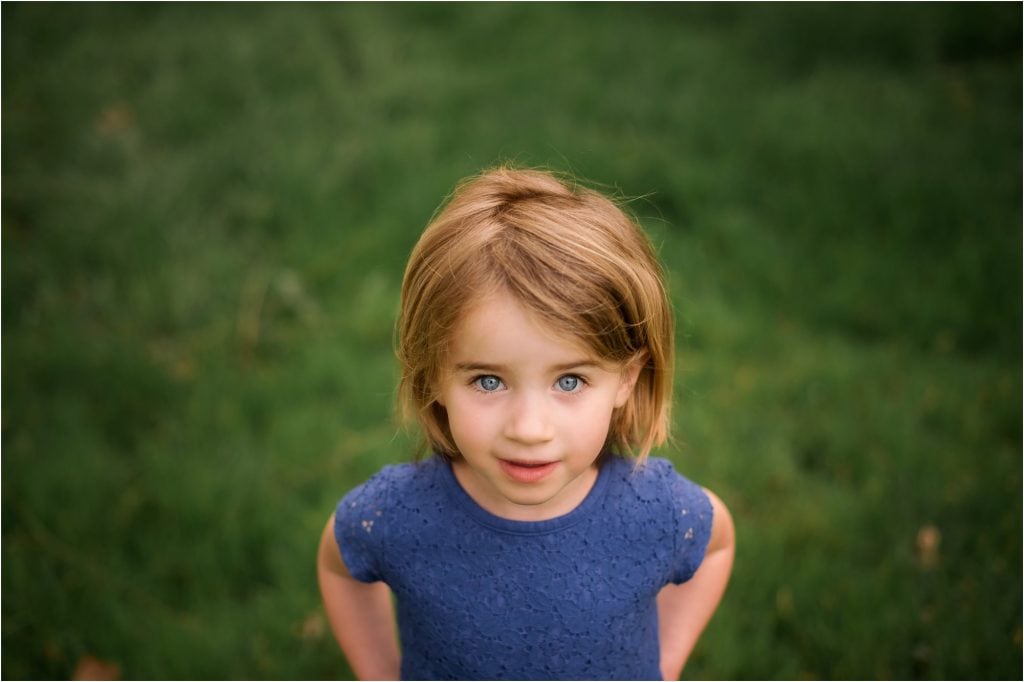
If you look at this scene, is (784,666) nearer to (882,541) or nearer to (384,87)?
(882,541)

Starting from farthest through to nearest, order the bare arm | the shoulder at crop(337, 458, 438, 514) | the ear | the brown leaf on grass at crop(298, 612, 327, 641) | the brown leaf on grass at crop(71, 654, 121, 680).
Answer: the brown leaf on grass at crop(298, 612, 327, 641)
the brown leaf on grass at crop(71, 654, 121, 680)
the bare arm
the shoulder at crop(337, 458, 438, 514)
the ear

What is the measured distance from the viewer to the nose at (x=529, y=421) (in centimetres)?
150

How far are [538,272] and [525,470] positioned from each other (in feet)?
1.08

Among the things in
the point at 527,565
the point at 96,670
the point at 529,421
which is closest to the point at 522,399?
the point at 529,421

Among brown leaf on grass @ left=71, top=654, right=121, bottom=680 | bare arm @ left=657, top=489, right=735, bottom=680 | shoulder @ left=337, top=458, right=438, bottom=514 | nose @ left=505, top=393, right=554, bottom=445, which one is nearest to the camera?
nose @ left=505, top=393, right=554, bottom=445

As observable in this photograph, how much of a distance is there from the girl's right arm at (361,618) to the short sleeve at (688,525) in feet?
2.08

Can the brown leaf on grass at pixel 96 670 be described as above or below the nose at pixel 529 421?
below

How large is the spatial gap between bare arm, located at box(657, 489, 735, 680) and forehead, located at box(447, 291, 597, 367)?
0.59 m

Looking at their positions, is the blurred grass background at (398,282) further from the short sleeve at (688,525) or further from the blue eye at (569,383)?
the blue eye at (569,383)

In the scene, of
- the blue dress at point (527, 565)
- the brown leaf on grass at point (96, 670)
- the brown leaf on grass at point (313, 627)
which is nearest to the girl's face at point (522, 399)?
the blue dress at point (527, 565)

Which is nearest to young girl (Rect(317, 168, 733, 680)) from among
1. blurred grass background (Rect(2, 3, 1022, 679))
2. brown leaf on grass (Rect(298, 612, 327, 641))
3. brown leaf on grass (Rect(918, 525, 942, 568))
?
brown leaf on grass (Rect(298, 612, 327, 641))

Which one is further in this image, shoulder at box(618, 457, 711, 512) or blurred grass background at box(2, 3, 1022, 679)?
blurred grass background at box(2, 3, 1022, 679)

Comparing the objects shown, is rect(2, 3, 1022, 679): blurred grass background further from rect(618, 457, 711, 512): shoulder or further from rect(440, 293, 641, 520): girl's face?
rect(440, 293, 641, 520): girl's face

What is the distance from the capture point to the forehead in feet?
4.94
